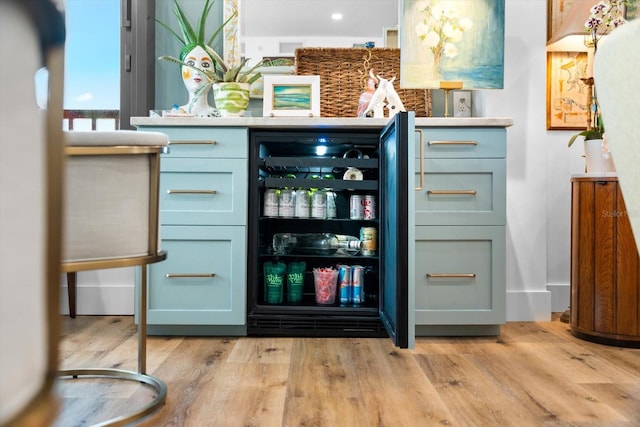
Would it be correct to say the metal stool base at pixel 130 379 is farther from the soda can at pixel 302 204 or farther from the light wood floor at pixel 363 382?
the soda can at pixel 302 204

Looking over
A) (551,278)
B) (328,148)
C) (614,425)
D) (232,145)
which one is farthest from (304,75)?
(614,425)

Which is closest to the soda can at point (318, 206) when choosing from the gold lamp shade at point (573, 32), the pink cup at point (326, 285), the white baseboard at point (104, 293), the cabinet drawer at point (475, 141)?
the pink cup at point (326, 285)

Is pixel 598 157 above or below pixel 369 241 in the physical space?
above

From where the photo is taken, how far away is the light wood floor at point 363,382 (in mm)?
1495

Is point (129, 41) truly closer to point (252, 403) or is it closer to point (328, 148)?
point (328, 148)

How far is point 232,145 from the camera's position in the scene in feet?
7.84

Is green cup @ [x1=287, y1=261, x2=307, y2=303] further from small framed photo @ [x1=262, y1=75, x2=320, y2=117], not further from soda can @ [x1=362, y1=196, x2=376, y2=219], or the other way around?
small framed photo @ [x1=262, y1=75, x2=320, y2=117]

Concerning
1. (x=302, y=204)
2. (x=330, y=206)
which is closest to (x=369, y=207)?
(x=330, y=206)

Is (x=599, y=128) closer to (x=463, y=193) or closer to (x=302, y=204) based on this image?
(x=463, y=193)

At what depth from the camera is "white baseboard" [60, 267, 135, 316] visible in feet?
9.34

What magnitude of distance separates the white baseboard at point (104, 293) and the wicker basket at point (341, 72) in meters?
1.33

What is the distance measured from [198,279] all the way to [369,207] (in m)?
0.82

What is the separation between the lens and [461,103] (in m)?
2.86

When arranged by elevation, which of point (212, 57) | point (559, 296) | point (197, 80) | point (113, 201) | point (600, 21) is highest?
point (600, 21)
